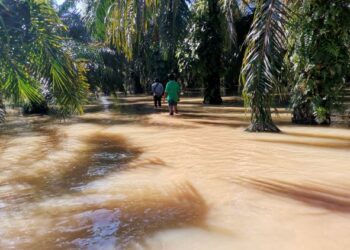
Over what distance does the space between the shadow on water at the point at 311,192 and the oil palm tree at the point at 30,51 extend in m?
3.07

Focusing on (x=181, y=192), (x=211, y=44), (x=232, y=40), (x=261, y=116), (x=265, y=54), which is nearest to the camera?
(x=181, y=192)

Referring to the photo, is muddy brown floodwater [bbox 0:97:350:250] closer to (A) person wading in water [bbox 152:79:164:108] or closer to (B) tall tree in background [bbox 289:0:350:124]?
(B) tall tree in background [bbox 289:0:350:124]

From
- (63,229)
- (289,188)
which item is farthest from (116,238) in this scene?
(289,188)

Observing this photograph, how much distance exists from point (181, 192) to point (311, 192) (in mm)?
1709

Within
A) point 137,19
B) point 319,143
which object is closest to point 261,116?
point 319,143

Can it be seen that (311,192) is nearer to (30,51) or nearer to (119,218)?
(119,218)

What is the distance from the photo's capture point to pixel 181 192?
20.1 ft

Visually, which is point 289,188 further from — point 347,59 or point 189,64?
point 189,64

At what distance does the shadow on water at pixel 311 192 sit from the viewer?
526 cm

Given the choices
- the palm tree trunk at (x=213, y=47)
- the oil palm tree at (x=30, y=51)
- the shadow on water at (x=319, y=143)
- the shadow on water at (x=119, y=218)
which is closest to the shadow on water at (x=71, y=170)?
the shadow on water at (x=119, y=218)

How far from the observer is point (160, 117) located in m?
16.8

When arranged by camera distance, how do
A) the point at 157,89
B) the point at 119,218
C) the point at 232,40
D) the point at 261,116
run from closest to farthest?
the point at 119,218, the point at 261,116, the point at 232,40, the point at 157,89

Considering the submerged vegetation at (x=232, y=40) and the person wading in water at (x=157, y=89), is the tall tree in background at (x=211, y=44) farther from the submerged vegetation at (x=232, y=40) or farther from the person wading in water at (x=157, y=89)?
the submerged vegetation at (x=232, y=40)

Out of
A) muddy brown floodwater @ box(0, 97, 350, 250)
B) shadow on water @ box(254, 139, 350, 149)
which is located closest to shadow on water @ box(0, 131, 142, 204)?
muddy brown floodwater @ box(0, 97, 350, 250)
